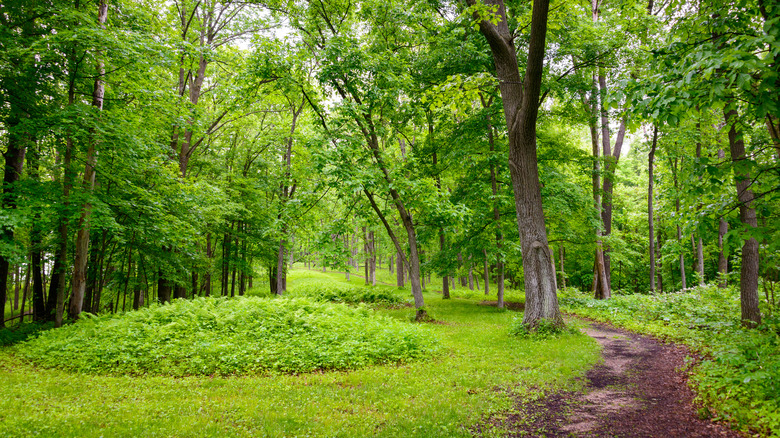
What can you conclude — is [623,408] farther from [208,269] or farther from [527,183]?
[208,269]

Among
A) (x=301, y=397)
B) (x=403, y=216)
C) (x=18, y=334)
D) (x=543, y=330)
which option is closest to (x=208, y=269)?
(x=18, y=334)

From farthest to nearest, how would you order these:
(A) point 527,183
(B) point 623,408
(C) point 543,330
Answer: (A) point 527,183 → (C) point 543,330 → (B) point 623,408

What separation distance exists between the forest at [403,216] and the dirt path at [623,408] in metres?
0.05

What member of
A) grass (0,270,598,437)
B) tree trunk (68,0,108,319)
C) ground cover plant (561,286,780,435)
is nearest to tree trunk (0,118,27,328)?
tree trunk (68,0,108,319)

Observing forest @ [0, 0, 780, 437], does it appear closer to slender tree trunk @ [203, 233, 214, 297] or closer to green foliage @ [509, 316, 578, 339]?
green foliage @ [509, 316, 578, 339]

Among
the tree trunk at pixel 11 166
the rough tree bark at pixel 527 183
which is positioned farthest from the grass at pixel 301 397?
the tree trunk at pixel 11 166

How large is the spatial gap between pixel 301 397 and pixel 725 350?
691 centimetres

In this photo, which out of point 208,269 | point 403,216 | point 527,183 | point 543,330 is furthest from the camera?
point 208,269

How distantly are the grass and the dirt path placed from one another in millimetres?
366

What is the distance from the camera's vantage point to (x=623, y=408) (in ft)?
16.0

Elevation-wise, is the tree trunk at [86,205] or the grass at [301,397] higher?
the tree trunk at [86,205]

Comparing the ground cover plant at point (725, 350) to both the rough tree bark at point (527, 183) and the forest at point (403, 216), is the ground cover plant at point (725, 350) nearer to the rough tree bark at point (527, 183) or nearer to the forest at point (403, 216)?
the forest at point (403, 216)

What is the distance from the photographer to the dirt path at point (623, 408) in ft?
13.9

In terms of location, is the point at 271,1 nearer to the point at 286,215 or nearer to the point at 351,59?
the point at 351,59
